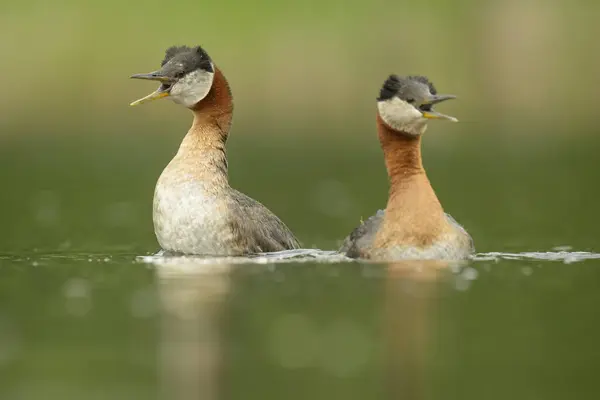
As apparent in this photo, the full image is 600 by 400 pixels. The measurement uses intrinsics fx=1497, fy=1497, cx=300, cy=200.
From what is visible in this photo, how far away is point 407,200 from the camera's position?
53.8 feet

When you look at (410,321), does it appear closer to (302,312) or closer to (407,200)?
(302,312)

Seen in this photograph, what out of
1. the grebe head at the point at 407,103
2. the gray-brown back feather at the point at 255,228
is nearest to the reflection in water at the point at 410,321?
the grebe head at the point at 407,103

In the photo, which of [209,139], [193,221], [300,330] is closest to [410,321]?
[300,330]

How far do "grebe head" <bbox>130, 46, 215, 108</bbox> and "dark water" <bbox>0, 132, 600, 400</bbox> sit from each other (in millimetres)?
1977

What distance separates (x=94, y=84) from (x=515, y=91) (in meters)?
13.4

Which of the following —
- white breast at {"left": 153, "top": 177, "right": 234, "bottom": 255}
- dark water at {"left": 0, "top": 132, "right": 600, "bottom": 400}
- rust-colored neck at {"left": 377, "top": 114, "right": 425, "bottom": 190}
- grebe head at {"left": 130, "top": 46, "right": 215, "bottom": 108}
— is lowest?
dark water at {"left": 0, "top": 132, "right": 600, "bottom": 400}

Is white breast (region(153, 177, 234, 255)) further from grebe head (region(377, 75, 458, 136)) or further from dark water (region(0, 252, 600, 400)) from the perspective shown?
grebe head (region(377, 75, 458, 136))

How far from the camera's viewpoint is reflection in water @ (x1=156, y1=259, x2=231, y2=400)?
10.7 meters

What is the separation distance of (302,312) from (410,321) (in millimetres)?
1054

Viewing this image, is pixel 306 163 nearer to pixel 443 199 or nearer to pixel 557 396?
pixel 443 199

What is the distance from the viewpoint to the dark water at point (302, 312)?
1060 centimetres

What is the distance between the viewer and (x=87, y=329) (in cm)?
1246

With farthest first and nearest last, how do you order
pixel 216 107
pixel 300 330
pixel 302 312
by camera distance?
pixel 216 107 < pixel 302 312 < pixel 300 330

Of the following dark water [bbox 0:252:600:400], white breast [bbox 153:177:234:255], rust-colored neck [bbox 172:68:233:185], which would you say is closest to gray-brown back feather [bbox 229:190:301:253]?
white breast [bbox 153:177:234:255]
